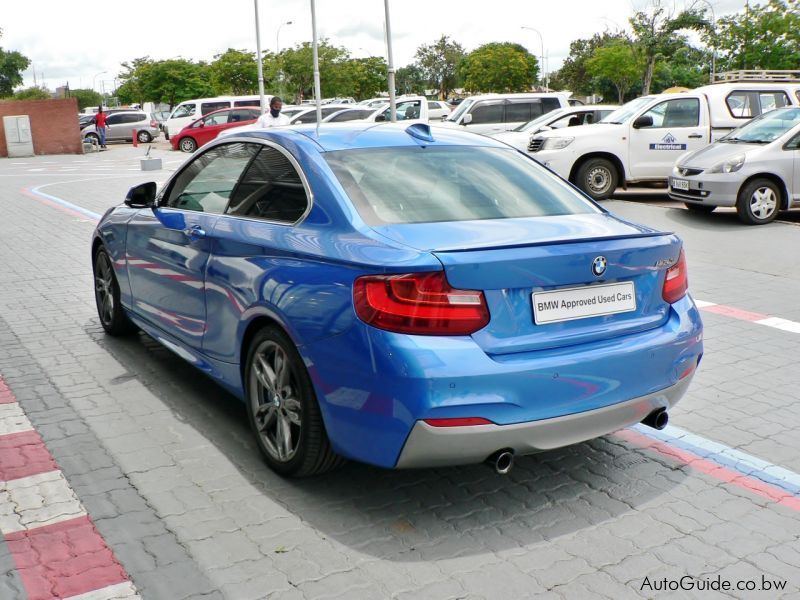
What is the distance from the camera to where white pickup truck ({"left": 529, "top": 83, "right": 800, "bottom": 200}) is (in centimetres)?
1511

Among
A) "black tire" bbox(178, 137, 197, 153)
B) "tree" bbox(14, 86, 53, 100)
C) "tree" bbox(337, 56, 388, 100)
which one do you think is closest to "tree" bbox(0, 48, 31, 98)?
"tree" bbox(14, 86, 53, 100)

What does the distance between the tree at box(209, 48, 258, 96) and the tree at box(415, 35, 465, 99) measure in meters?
45.2

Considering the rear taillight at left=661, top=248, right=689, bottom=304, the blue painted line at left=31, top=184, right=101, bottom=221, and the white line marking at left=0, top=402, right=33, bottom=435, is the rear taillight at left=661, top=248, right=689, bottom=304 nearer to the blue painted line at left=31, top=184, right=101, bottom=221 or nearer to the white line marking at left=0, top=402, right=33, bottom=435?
the white line marking at left=0, top=402, right=33, bottom=435

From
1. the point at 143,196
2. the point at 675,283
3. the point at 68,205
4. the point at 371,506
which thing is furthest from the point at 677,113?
the point at 371,506

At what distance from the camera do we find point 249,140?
4.65 m

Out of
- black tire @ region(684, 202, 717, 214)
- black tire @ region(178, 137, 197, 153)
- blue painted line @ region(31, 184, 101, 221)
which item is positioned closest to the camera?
black tire @ region(684, 202, 717, 214)

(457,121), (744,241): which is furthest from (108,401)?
(457,121)

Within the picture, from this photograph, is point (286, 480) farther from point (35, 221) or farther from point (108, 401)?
point (35, 221)

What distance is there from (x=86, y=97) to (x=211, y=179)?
150 m

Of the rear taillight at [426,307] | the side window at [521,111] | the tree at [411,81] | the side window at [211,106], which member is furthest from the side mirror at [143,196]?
the tree at [411,81]

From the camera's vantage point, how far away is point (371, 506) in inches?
148

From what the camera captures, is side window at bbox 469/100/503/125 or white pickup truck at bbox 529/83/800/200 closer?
white pickup truck at bbox 529/83/800/200

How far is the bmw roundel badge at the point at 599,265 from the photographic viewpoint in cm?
348

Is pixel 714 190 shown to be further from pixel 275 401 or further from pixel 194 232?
pixel 275 401
